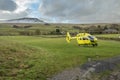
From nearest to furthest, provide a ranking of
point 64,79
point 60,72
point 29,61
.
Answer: point 64,79
point 60,72
point 29,61

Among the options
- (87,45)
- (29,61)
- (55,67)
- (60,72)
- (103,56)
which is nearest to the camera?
(60,72)

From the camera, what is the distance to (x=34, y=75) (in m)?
24.9

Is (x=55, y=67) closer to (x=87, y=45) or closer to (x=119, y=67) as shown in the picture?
(x=119, y=67)

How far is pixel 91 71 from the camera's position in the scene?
27781 millimetres

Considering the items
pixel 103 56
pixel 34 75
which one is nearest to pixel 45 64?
pixel 34 75

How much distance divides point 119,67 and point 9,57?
1303 centimetres

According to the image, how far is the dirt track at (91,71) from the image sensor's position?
24.9m

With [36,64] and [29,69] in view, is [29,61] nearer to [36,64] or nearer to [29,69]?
[36,64]

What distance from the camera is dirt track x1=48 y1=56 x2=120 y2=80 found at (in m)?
24.9

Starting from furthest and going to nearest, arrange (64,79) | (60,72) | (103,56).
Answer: (103,56) < (60,72) < (64,79)

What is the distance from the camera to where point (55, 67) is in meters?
29.6

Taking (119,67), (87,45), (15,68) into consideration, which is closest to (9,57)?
(15,68)

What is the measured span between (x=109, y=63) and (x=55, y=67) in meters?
6.95

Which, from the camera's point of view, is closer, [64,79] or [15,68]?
[64,79]
